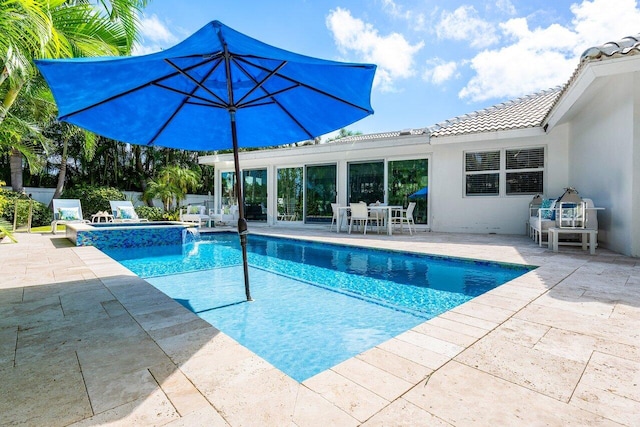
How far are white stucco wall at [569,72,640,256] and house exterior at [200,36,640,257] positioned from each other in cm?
2

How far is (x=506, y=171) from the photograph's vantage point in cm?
941

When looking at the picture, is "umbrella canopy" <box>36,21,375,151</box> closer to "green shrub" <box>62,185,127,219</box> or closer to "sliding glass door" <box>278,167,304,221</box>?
"sliding glass door" <box>278,167,304,221</box>

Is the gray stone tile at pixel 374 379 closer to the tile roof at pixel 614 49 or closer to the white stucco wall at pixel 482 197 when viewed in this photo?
the tile roof at pixel 614 49

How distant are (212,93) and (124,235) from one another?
6384 millimetres

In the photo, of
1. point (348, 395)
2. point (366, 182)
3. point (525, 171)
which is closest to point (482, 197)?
point (525, 171)

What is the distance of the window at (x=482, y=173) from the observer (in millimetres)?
9562

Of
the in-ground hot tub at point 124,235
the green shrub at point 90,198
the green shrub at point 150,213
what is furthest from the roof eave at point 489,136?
the green shrub at point 90,198

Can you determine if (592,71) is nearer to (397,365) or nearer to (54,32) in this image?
(397,365)

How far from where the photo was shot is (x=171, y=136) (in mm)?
4086

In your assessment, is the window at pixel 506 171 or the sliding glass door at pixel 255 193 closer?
the window at pixel 506 171

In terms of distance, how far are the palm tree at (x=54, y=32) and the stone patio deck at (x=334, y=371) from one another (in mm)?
2979

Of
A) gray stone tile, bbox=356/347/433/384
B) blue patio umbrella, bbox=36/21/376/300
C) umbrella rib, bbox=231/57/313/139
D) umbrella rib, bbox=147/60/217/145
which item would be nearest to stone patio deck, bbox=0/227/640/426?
gray stone tile, bbox=356/347/433/384

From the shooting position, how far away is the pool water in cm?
282

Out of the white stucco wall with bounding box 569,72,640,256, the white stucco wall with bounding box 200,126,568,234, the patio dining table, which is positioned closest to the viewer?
the white stucco wall with bounding box 569,72,640,256
